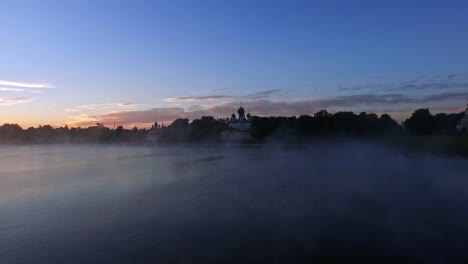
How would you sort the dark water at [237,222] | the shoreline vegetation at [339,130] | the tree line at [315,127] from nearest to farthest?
the dark water at [237,222]
the shoreline vegetation at [339,130]
the tree line at [315,127]

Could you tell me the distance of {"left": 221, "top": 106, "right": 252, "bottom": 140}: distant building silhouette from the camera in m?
101

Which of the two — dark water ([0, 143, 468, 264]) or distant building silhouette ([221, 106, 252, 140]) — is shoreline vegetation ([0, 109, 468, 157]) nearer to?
distant building silhouette ([221, 106, 252, 140])

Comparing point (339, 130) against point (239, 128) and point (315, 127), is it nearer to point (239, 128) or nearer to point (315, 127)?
point (315, 127)

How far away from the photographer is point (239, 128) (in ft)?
354

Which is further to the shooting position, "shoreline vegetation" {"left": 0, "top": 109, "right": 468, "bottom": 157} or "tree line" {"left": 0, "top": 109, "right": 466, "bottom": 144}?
"tree line" {"left": 0, "top": 109, "right": 466, "bottom": 144}

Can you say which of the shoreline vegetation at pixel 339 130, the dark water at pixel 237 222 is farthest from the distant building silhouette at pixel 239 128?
the dark water at pixel 237 222

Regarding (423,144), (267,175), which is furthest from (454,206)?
(423,144)

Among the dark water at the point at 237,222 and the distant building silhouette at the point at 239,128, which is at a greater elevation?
the distant building silhouette at the point at 239,128

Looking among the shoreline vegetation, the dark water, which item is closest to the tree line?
the shoreline vegetation

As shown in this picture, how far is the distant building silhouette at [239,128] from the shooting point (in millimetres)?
100569

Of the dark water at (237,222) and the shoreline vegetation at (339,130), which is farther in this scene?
the shoreline vegetation at (339,130)

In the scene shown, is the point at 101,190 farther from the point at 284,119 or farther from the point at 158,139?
the point at 158,139

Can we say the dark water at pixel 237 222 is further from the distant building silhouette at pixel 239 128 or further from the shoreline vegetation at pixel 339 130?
the distant building silhouette at pixel 239 128

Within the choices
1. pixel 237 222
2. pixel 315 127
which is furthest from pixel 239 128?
pixel 237 222
